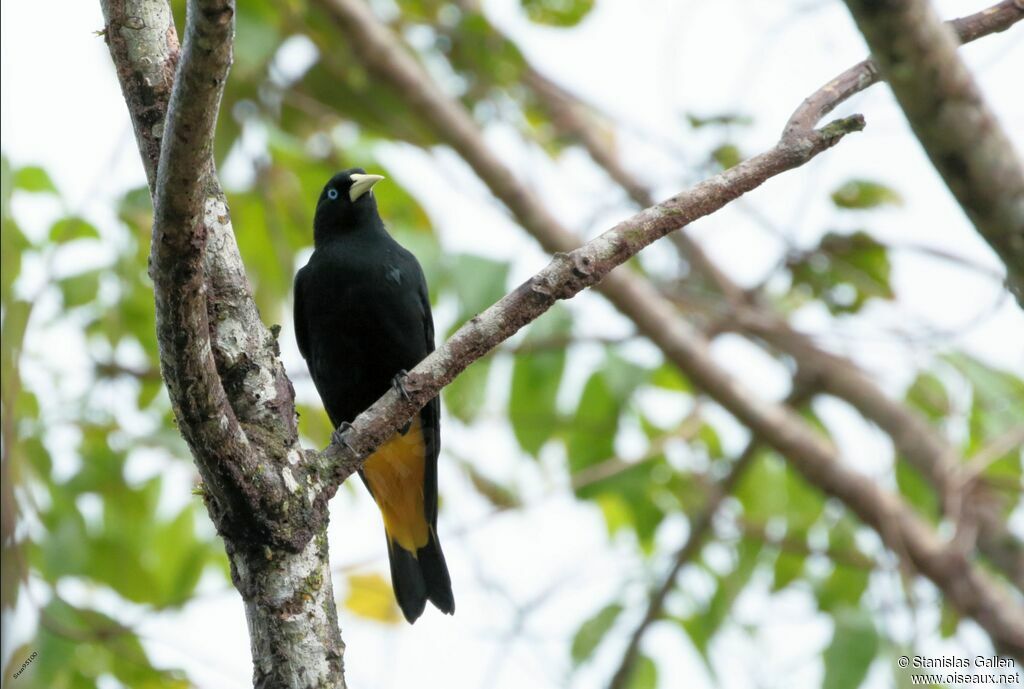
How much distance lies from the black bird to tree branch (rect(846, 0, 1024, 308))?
2.39 metres

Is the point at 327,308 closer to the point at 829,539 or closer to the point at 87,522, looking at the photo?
the point at 87,522

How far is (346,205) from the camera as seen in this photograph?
504 cm

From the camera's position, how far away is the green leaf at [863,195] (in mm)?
5449

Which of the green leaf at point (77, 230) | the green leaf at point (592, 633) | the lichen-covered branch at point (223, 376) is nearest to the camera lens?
the lichen-covered branch at point (223, 376)

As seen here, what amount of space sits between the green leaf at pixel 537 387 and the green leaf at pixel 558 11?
5.54 ft

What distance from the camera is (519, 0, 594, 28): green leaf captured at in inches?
231

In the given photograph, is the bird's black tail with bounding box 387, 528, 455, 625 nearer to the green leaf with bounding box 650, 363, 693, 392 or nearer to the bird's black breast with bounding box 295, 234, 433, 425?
the bird's black breast with bounding box 295, 234, 433, 425

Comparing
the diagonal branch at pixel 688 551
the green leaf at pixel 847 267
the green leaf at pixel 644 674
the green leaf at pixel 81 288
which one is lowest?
the green leaf at pixel 644 674

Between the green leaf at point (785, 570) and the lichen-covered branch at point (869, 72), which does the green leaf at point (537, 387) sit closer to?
the green leaf at point (785, 570)

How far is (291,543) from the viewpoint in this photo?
99.7 inches

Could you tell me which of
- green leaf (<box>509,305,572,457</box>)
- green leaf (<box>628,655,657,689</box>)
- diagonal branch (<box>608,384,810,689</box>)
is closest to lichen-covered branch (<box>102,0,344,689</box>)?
green leaf (<box>509,305,572,457</box>)

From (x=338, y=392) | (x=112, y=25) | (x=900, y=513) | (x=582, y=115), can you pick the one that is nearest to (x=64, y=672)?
(x=338, y=392)

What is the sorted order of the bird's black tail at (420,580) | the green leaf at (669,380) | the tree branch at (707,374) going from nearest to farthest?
the bird's black tail at (420,580) < the tree branch at (707,374) < the green leaf at (669,380)

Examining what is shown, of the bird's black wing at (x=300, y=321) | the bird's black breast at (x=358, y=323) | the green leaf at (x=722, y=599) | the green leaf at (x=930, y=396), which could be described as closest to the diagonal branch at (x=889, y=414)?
the green leaf at (x=930, y=396)
